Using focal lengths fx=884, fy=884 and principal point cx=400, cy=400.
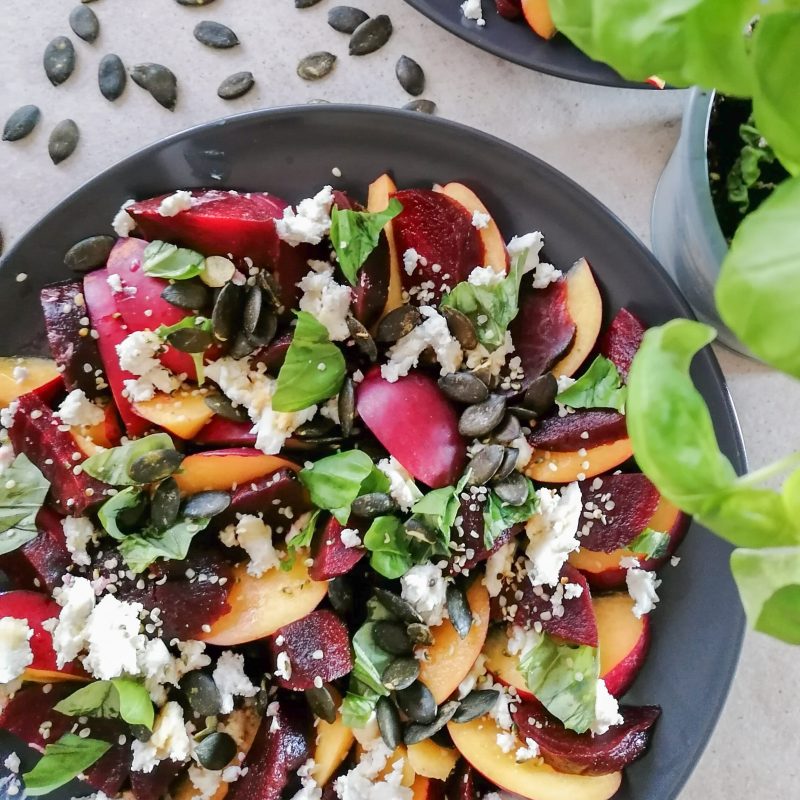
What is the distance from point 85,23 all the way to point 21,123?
150mm

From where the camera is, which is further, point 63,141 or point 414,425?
point 63,141

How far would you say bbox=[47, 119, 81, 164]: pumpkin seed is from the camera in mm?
1111

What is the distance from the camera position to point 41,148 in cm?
A: 113

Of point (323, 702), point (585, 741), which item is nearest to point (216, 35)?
point (323, 702)

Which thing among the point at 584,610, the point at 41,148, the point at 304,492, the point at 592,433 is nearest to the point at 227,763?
the point at 304,492

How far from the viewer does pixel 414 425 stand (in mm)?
912

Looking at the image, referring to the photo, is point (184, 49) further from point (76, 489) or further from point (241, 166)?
point (76, 489)

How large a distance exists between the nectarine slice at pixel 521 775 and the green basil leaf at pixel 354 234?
1.64 ft

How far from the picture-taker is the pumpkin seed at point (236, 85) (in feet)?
3.63

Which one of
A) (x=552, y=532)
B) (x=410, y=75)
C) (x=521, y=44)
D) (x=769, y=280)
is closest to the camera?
(x=769, y=280)

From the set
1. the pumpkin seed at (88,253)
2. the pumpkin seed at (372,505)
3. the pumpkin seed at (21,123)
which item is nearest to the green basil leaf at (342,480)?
the pumpkin seed at (372,505)

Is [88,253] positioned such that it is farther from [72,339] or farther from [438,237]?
[438,237]

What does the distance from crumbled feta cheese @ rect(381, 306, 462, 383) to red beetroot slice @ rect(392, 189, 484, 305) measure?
4 centimetres

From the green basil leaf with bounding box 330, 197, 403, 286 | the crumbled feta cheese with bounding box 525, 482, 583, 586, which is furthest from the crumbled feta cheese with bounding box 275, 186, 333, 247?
Result: the crumbled feta cheese with bounding box 525, 482, 583, 586
